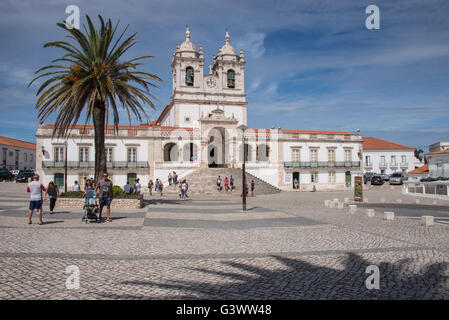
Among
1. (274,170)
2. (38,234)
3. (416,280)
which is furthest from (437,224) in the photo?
A: (274,170)

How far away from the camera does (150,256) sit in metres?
7.34

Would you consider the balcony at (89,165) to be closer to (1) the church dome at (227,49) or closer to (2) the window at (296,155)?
(2) the window at (296,155)

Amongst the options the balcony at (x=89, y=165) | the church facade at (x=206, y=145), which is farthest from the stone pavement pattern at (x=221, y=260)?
the balcony at (x=89, y=165)

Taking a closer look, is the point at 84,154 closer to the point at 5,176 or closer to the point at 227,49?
the point at 5,176

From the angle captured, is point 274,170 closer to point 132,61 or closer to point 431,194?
point 431,194

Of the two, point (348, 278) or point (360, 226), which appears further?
point (360, 226)

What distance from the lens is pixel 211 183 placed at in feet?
110

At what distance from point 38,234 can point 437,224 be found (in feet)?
42.3

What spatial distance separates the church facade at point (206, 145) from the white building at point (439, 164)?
10.3 meters

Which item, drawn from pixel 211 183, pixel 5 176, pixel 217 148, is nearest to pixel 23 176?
pixel 5 176

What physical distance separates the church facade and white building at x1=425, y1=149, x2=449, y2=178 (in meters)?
10.3

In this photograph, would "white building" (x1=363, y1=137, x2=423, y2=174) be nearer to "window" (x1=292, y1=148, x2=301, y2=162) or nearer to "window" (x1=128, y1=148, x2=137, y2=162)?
"window" (x1=292, y1=148, x2=301, y2=162)

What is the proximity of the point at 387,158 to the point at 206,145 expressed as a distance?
41085 mm
